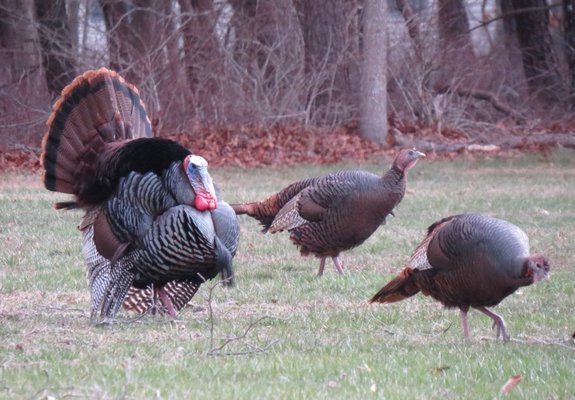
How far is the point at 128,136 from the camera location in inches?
288

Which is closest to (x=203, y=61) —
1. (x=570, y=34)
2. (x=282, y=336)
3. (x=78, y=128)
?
(x=570, y=34)

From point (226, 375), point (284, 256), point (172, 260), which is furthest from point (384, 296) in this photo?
point (284, 256)

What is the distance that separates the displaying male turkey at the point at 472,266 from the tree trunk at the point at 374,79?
13098 mm

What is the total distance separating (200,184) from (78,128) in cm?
111

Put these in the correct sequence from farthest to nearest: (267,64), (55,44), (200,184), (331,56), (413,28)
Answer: (413,28)
(331,56)
(267,64)
(55,44)
(200,184)

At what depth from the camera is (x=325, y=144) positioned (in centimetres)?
1927

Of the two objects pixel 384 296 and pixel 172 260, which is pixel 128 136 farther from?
pixel 384 296

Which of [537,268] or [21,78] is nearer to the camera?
[537,268]

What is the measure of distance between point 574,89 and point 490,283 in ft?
56.3

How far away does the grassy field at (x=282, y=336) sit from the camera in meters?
4.89

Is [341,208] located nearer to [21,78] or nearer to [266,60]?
[21,78]

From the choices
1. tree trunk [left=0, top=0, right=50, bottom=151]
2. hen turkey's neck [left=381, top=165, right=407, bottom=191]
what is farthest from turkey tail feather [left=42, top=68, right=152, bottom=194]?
tree trunk [left=0, top=0, right=50, bottom=151]

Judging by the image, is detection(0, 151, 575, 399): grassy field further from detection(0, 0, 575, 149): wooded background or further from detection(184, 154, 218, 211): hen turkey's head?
detection(0, 0, 575, 149): wooded background

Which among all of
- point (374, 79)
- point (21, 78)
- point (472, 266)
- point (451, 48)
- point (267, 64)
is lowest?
point (451, 48)
